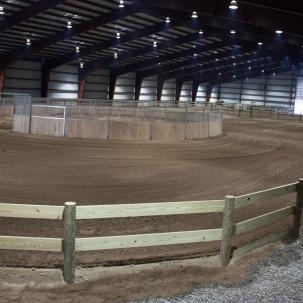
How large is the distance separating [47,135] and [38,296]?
18.6 meters

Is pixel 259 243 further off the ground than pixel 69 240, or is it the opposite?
pixel 69 240

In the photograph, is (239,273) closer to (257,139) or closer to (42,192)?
(42,192)

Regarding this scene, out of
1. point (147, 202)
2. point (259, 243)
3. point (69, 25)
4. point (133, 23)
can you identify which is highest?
point (133, 23)

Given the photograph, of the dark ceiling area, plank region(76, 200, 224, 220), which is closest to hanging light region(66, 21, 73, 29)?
the dark ceiling area

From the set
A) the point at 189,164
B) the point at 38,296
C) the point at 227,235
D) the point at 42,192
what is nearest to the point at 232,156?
→ the point at 189,164

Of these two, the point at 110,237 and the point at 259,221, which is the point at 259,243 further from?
the point at 110,237

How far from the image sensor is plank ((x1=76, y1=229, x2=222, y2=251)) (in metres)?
6.17

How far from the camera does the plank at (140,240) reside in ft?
20.2

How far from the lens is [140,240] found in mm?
6461

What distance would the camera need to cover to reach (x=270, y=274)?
673 centimetres

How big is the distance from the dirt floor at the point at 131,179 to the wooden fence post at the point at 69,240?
0.28 metres

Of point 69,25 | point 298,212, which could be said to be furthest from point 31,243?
point 69,25

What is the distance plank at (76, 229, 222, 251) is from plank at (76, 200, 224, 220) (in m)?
0.35

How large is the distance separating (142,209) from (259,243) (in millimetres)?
2645
